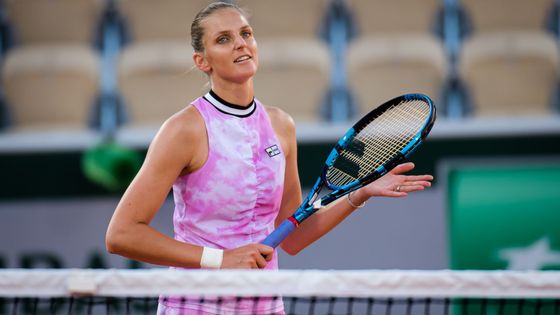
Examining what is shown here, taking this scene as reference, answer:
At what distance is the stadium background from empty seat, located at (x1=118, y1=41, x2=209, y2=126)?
10 mm

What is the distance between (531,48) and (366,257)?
1.95 meters

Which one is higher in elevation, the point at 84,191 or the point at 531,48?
the point at 531,48

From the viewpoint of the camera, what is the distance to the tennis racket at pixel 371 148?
2.81 meters

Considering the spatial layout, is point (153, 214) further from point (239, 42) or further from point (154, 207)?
point (239, 42)

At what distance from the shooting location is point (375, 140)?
2996 mm

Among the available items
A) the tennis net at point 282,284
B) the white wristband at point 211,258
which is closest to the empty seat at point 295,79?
the white wristband at point 211,258

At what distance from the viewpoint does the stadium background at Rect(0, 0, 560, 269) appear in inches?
189

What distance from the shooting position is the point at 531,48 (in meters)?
5.85

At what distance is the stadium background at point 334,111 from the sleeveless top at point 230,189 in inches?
84.1

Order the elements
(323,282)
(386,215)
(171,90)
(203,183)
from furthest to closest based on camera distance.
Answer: (171,90) < (386,215) < (203,183) < (323,282)

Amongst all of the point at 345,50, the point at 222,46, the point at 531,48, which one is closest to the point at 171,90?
the point at 345,50

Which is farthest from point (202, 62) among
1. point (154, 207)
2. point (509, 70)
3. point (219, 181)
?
point (509, 70)

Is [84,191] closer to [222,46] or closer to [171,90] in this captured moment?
[171,90]

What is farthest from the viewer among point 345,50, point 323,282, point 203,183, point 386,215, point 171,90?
point 345,50
